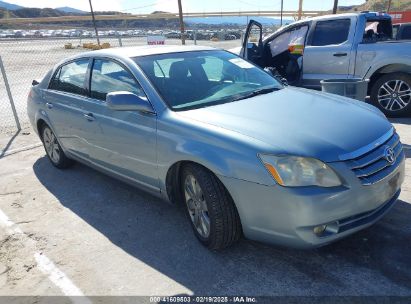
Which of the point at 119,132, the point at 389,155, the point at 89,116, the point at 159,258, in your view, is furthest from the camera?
the point at 89,116

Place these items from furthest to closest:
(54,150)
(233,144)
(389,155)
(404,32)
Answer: (404,32) < (54,150) < (389,155) < (233,144)

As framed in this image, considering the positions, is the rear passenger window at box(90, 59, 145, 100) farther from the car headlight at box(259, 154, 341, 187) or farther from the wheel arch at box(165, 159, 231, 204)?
the car headlight at box(259, 154, 341, 187)

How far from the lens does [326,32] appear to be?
721 centimetres

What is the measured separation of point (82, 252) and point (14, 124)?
594cm

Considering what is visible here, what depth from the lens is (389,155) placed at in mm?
2896

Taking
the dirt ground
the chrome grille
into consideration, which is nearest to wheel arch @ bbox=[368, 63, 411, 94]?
the dirt ground

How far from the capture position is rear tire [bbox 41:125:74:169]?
5.22 m

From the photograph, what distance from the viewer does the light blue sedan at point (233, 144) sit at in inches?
102

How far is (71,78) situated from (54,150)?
1190 mm

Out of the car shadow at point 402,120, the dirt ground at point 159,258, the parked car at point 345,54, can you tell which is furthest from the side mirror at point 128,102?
the car shadow at point 402,120

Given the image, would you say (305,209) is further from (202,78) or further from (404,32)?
(404,32)

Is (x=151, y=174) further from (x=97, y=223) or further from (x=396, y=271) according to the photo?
(x=396, y=271)

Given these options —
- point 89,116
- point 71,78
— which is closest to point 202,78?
point 89,116

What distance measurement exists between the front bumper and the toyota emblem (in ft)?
0.40
